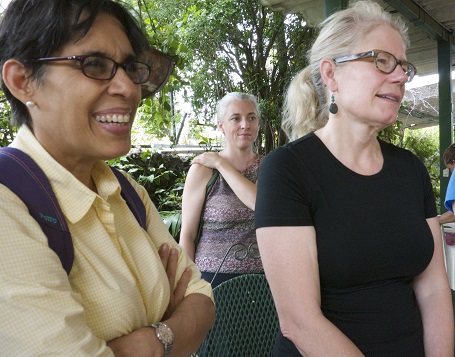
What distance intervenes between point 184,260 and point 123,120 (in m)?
0.46

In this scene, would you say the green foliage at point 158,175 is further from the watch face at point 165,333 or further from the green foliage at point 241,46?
the watch face at point 165,333

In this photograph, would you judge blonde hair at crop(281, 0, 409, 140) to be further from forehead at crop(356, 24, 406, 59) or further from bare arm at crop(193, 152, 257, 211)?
bare arm at crop(193, 152, 257, 211)

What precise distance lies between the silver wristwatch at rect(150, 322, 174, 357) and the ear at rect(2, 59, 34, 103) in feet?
1.92

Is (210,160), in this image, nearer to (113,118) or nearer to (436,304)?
(436,304)

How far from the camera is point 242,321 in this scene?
165 cm

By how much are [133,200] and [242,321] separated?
704 millimetres

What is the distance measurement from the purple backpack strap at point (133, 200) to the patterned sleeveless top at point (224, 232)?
1219 mm

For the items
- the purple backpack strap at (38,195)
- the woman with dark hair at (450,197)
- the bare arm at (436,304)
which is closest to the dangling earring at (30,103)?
the purple backpack strap at (38,195)

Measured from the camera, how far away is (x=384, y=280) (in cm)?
144

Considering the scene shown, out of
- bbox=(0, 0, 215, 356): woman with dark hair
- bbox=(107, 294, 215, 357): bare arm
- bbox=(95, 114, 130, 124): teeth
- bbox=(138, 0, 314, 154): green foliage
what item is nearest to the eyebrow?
bbox=(0, 0, 215, 356): woman with dark hair

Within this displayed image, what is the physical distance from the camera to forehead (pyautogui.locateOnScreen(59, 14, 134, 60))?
993mm

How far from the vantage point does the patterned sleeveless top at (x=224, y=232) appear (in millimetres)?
2389

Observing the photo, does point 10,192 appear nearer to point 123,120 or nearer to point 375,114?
point 123,120

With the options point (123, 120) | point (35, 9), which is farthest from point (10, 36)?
point (123, 120)
